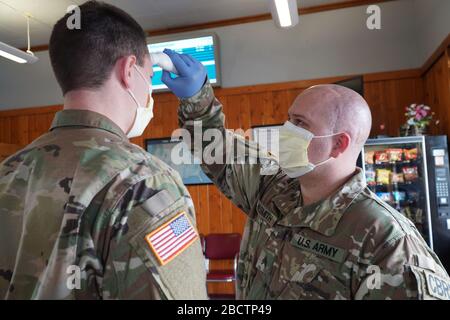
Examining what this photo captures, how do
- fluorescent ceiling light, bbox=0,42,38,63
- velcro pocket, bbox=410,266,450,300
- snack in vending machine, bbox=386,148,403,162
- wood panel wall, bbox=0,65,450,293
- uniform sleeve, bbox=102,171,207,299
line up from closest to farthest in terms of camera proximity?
uniform sleeve, bbox=102,171,207,299 → velcro pocket, bbox=410,266,450,300 → fluorescent ceiling light, bbox=0,42,38,63 → snack in vending machine, bbox=386,148,403,162 → wood panel wall, bbox=0,65,450,293

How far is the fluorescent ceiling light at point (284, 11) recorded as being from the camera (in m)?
3.77

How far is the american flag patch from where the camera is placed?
0.80m

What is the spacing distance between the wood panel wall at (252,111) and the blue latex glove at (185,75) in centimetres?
343

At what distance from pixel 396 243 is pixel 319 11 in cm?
459

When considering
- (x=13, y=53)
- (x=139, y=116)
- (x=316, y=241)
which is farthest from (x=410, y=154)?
(x=13, y=53)

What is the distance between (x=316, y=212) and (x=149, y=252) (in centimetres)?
79

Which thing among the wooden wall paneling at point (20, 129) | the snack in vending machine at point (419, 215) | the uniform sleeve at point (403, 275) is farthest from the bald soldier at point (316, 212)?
the wooden wall paneling at point (20, 129)

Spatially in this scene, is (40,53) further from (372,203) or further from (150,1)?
(372,203)

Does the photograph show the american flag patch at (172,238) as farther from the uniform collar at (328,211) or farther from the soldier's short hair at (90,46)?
the uniform collar at (328,211)

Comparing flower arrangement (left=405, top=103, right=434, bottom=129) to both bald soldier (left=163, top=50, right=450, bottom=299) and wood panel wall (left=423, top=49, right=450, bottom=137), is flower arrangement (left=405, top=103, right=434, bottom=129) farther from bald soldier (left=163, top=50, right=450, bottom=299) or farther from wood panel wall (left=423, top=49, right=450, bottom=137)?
bald soldier (left=163, top=50, right=450, bottom=299)

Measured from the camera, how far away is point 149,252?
2.62 ft

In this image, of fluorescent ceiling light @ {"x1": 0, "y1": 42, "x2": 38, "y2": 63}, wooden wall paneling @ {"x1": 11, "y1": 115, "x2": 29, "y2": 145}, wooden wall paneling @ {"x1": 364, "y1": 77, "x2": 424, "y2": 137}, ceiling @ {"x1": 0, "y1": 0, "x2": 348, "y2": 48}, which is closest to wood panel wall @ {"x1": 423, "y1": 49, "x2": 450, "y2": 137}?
wooden wall paneling @ {"x1": 364, "y1": 77, "x2": 424, "y2": 137}

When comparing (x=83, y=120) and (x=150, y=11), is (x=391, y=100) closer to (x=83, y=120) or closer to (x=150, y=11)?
(x=150, y=11)

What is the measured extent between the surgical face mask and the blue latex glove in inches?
17.1
